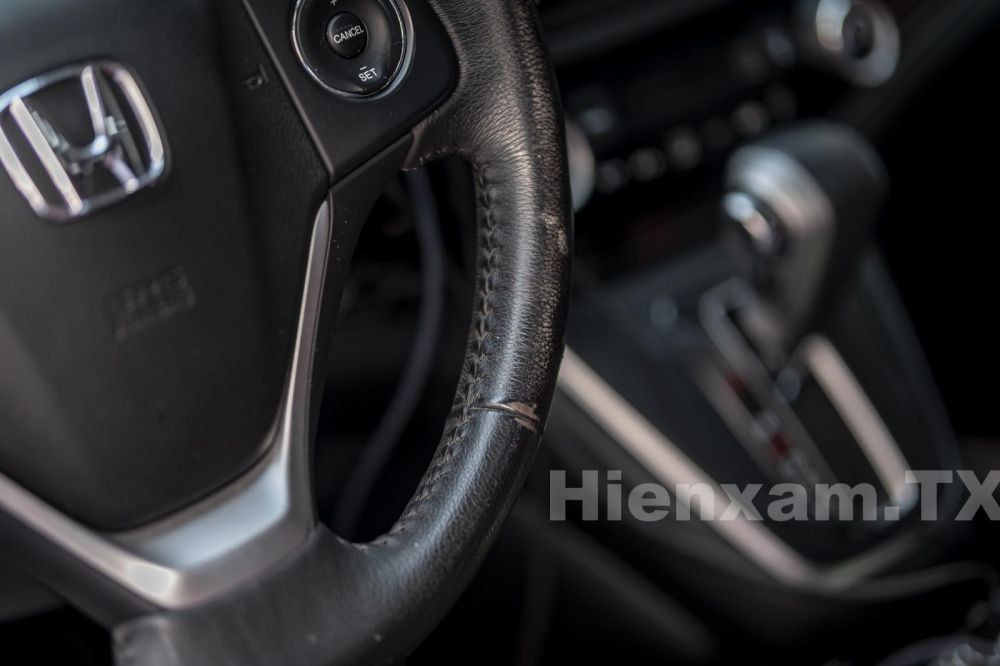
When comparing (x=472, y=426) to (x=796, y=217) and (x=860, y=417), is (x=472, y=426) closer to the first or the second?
(x=796, y=217)

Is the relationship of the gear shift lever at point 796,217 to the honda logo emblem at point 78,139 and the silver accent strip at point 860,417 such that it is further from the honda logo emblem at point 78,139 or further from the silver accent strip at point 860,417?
the honda logo emblem at point 78,139

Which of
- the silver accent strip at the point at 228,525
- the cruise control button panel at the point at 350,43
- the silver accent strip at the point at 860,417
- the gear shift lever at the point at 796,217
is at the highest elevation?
the cruise control button panel at the point at 350,43

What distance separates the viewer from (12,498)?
20.0 inches

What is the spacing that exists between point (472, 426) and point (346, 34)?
22 cm

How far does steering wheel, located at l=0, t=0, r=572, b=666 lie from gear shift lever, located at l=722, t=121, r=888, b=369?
21.3 inches

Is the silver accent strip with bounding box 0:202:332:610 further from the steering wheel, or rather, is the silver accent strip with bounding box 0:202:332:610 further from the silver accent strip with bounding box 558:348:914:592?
the silver accent strip with bounding box 558:348:914:592

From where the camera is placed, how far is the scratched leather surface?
18.9 inches

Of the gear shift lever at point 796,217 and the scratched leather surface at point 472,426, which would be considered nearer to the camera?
the scratched leather surface at point 472,426

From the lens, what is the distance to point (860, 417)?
1161mm

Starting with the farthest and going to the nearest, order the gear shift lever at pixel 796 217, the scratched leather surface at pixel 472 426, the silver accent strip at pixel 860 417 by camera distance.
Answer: the silver accent strip at pixel 860 417
the gear shift lever at pixel 796 217
the scratched leather surface at pixel 472 426

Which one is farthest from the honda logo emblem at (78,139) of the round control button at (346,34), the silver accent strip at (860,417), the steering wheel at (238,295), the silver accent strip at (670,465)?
the silver accent strip at (860,417)

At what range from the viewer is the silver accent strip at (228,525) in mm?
504

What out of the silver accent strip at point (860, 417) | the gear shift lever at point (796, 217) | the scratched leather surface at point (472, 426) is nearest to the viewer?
the scratched leather surface at point (472, 426)

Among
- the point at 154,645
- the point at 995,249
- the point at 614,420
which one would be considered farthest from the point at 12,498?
the point at 995,249
